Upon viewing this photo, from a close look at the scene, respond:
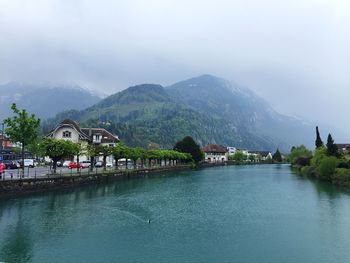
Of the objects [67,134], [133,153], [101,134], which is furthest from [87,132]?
[133,153]

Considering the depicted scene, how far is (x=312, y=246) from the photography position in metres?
37.2

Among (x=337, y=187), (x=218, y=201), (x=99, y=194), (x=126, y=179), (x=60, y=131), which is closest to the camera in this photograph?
(x=218, y=201)

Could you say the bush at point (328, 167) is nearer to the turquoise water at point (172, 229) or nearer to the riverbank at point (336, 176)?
the riverbank at point (336, 176)

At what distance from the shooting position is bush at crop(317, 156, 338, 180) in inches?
3899

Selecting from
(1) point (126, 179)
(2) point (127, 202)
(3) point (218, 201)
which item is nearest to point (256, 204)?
(3) point (218, 201)

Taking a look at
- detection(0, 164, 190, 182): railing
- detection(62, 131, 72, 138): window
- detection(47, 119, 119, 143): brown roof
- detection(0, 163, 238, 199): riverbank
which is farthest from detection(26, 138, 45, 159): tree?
detection(47, 119, 119, 143): brown roof

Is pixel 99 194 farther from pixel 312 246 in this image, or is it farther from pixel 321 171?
pixel 321 171

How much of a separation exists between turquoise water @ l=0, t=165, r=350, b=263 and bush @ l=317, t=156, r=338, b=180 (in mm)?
30607

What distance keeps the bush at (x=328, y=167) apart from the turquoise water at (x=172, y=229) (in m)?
30.6

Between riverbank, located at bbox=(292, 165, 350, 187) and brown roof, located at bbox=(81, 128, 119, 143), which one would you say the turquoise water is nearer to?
riverbank, located at bbox=(292, 165, 350, 187)

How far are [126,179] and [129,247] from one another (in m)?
68.4

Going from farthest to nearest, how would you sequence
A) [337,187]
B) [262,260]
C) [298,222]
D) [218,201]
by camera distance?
[337,187] < [218,201] < [298,222] < [262,260]

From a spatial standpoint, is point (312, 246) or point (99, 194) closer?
point (312, 246)

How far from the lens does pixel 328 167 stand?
101m
